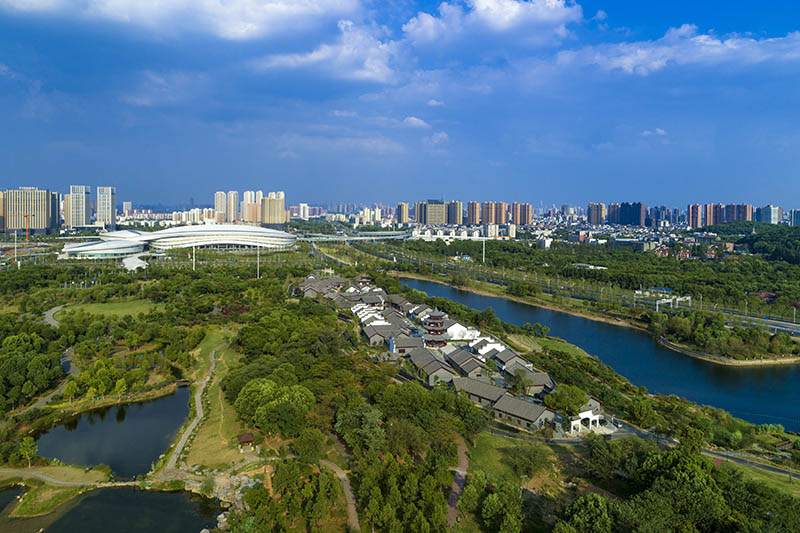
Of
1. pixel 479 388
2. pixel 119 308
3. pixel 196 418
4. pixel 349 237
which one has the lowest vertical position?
pixel 196 418

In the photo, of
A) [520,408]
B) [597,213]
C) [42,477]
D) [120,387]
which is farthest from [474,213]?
[42,477]

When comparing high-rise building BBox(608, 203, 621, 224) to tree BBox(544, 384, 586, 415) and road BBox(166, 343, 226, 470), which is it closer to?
tree BBox(544, 384, 586, 415)

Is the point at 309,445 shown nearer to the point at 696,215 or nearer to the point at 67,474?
the point at 67,474

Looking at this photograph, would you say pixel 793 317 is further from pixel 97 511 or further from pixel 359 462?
pixel 97 511

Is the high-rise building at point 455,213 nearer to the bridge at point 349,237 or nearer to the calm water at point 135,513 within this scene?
the bridge at point 349,237

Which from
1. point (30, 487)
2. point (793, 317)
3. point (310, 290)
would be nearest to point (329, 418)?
point (30, 487)

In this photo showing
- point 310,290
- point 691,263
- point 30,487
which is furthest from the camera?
point 691,263
